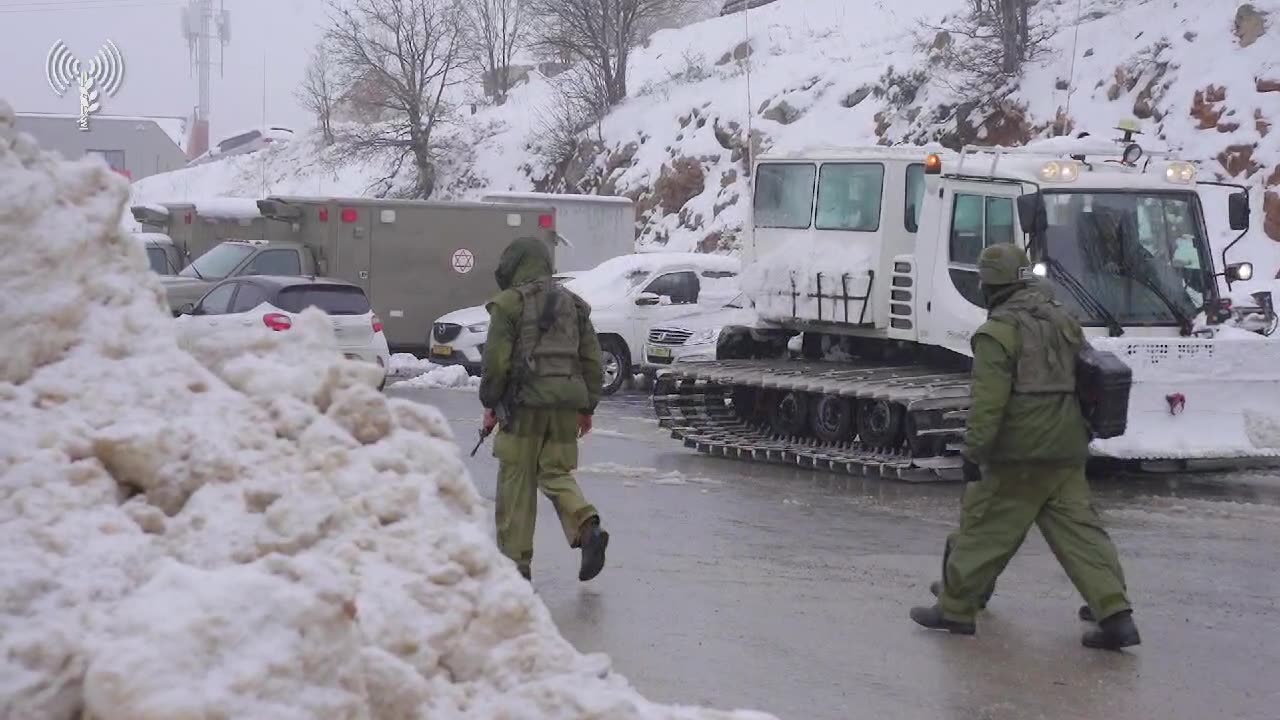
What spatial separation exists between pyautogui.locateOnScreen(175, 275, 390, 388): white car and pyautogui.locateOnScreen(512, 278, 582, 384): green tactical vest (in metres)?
10.2

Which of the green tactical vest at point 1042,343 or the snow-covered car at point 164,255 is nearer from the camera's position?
the green tactical vest at point 1042,343

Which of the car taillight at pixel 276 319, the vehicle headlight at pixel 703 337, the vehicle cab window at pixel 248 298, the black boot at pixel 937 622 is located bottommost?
the black boot at pixel 937 622

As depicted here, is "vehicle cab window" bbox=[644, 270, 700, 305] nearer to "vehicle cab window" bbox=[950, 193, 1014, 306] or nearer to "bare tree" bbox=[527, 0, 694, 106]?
"vehicle cab window" bbox=[950, 193, 1014, 306]

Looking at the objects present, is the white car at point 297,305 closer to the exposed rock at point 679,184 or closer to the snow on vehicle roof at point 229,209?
the snow on vehicle roof at point 229,209

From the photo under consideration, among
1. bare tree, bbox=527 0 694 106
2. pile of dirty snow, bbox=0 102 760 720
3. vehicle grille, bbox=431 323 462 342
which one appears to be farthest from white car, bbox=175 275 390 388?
bare tree, bbox=527 0 694 106

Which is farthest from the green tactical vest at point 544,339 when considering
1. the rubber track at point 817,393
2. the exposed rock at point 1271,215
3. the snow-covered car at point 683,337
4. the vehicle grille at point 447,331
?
the exposed rock at point 1271,215

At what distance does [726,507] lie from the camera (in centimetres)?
1195

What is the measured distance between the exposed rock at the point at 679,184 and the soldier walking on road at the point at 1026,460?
29.0 m

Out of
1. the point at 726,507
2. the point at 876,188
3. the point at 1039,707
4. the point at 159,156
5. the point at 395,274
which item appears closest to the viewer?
the point at 1039,707

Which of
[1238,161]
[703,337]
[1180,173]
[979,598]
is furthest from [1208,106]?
[979,598]

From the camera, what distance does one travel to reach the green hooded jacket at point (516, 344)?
846 cm

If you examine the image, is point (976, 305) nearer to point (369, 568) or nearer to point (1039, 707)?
point (1039, 707)

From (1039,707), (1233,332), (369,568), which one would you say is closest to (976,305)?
(1233,332)

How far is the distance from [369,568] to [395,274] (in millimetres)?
19763
